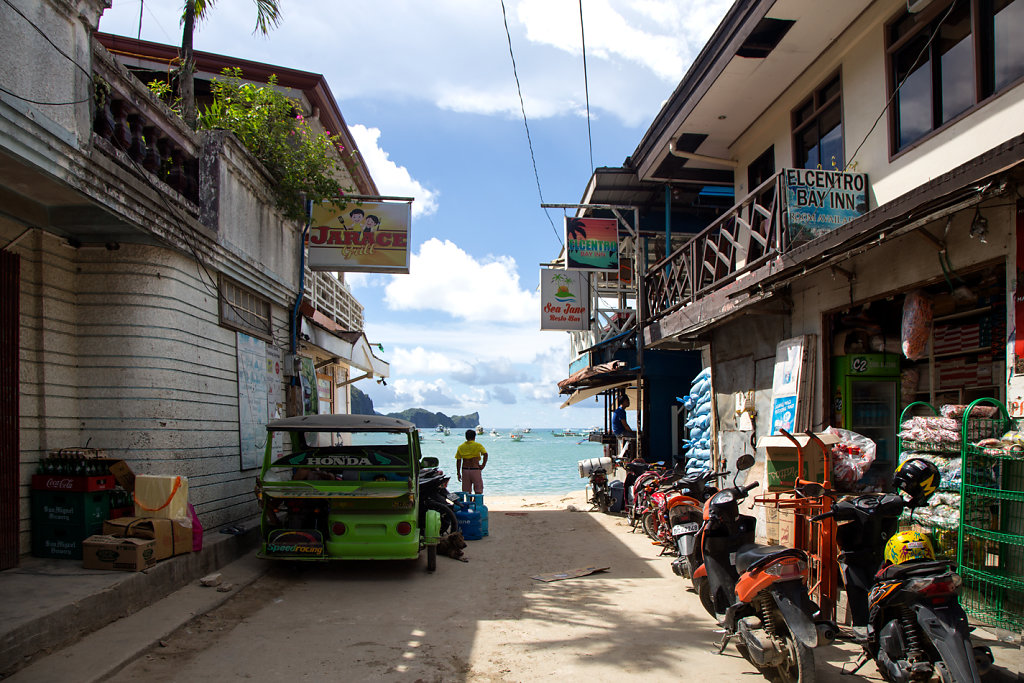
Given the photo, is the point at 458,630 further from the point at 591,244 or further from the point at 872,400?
the point at 591,244

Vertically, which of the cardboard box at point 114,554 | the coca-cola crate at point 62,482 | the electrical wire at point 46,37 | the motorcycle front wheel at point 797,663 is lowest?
the motorcycle front wheel at point 797,663

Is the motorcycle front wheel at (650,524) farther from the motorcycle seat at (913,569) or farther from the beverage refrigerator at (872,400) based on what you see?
the motorcycle seat at (913,569)

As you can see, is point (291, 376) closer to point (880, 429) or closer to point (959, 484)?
point (880, 429)

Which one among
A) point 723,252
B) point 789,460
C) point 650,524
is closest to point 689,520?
point 789,460

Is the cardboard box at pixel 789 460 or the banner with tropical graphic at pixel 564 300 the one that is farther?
the banner with tropical graphic at pixel 564 300

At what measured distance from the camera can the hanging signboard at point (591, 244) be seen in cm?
1445

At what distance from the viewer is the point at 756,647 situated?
14.4 ft

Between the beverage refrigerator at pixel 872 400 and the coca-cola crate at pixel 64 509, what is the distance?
812 cm

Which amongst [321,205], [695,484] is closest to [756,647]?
[695,484]

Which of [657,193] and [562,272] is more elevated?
[657,193]

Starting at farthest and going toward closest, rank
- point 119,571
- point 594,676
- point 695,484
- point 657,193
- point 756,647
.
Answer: point 657,193 → point 695,484 → point 119,571 → point 594,676 → point 756,647

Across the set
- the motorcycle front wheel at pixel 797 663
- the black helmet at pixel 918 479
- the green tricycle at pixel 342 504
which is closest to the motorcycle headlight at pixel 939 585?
the motorcycle front wheel at pixel 797 663

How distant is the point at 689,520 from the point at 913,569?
404 cm

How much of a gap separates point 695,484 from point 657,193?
9557 mm
